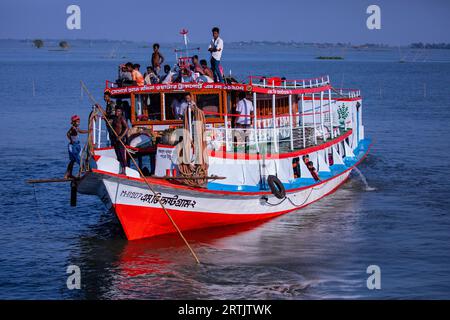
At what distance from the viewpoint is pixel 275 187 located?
2508 cm

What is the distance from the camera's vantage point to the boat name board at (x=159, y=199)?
73.7 ft

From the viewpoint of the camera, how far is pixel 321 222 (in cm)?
2689

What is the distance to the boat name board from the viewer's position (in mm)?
22453

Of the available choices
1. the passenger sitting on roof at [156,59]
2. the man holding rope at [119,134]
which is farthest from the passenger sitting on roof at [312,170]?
the man holding rope at [119,134]

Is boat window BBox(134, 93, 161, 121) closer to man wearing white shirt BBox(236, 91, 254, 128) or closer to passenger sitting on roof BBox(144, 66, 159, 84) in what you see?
passenger sitting on roof BBox(144, 66, 159, 84)

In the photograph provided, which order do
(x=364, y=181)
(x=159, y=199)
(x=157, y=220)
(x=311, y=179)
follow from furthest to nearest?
(x=364, y=181) < (x=311, y=179) < (x=157, y=220) < (x=159, y=199)

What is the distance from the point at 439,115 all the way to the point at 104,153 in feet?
136

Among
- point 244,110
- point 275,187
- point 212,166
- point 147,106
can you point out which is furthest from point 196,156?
point 147,106

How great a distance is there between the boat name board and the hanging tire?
278cm

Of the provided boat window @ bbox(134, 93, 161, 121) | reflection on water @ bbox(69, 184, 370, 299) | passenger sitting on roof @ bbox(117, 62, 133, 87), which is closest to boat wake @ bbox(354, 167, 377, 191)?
reflection on water @ bbox(69, 184, 370, 299)

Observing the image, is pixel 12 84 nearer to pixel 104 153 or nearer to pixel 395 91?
pixel 395 91

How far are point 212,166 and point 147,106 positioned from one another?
3.45m

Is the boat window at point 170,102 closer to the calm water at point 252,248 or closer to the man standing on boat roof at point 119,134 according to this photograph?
the man standing on boat roof at point 119,134

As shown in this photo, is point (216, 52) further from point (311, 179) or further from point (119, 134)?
point (311, 179)
